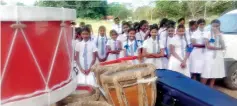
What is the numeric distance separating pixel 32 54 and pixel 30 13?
299 mm

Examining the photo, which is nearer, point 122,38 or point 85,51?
point 85,51

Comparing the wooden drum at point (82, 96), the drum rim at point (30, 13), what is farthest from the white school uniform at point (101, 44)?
the drum rim at point (30, 13)

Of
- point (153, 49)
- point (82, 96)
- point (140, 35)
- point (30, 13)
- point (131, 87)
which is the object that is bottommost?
point (82, 96)

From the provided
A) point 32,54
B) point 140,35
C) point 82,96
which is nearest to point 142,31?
point 140,35

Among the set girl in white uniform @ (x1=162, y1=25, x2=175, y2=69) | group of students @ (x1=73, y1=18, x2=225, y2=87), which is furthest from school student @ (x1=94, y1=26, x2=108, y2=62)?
girl in white uniform @ (x1=162, y1=25, x2=175, y2=69)

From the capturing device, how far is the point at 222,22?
6746 mm

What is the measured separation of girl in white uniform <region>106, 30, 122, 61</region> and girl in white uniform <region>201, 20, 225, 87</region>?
1.56 m

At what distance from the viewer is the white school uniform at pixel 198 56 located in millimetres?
5816

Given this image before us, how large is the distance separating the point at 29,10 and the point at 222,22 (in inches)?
208

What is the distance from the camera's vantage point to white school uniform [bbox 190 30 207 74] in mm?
5816

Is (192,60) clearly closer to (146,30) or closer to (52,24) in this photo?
(146,30)

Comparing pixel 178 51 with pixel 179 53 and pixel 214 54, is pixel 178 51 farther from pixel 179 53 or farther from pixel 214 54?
pixel 214 54

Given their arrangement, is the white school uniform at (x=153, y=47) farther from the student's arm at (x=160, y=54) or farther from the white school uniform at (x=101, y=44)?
the white school uniform at (x=101, y=44)

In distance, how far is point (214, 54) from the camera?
5.69 metres
